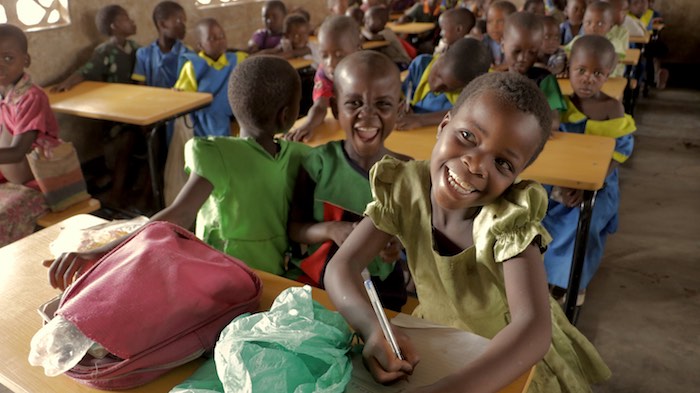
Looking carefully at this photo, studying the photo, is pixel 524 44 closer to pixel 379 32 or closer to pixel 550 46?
pixel 550 46

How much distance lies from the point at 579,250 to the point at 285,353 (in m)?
1.56

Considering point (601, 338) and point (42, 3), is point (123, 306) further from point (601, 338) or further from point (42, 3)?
point (42, 3)

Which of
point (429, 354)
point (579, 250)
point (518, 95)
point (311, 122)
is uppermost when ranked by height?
point (518, 95)

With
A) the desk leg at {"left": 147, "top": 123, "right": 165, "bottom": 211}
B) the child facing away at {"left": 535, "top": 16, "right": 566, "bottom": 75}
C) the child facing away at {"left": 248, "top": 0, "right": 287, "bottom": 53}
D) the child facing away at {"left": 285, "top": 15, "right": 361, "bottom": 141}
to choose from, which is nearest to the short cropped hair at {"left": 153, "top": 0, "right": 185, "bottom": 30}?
the child facing away at {"left": 248, "top": 0, "right": 287, "bottom": 53}

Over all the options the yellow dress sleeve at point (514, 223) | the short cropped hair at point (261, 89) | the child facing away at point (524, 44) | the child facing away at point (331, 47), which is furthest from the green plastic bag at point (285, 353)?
the child facing away at point (524, 44)

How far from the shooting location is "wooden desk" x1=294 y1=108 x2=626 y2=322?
184 centimetres

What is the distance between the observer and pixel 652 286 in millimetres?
2535

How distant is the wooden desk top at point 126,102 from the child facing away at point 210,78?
24cm

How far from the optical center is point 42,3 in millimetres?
3418

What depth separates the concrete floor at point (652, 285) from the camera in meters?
2.02

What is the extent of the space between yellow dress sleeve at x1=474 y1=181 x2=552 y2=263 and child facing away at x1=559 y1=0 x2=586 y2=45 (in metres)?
4.10

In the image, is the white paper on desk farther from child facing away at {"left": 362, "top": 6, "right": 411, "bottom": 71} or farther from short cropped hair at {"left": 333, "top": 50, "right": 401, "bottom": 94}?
child facing away at {"left": 362, "top": 6, "right": 411, "bottom": 71}

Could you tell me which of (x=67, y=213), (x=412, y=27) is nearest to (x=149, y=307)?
(x=67, y=213)

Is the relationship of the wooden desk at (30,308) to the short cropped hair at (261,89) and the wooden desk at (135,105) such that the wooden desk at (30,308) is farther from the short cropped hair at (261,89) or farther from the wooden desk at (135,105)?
the wooden desk at (135,105)
